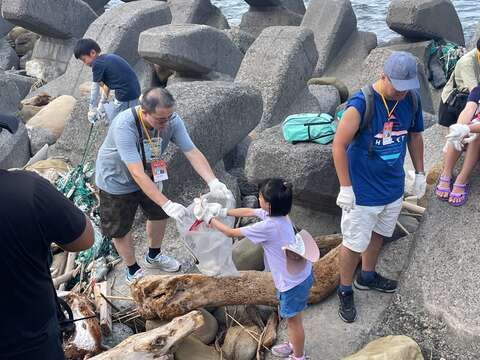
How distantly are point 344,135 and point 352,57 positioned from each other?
6.70 meters

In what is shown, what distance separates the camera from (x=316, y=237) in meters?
4.14

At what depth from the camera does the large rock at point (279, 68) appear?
20.7ft

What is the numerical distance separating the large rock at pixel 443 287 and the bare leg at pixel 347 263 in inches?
12.1

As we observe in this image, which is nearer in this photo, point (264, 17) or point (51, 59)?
point (51, 59)

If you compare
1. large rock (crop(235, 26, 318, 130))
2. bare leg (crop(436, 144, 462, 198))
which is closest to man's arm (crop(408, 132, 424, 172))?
bare leg (crop(436, 144, 462, 198))

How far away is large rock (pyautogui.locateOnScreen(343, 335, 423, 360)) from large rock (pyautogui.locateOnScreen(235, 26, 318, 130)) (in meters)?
3.36

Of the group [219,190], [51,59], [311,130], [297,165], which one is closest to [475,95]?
[311,130]

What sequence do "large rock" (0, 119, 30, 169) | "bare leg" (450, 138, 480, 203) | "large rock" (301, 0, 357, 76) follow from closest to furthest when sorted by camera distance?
"bare leg" (450, 138, 480, 203), "large rock" (0, 119, 30, 169), "large rock" (301, 0, 357, 76)

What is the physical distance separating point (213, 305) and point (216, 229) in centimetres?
57

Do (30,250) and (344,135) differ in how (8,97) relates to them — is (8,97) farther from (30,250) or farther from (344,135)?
(30,250)

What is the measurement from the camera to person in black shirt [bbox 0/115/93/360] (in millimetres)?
1944

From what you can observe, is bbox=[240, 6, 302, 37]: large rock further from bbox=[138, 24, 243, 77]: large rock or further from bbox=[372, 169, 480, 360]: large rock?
bbox=[372, 169, 480, 360]: large rock

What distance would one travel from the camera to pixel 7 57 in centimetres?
1099

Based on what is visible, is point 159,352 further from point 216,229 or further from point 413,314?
point 413,314
